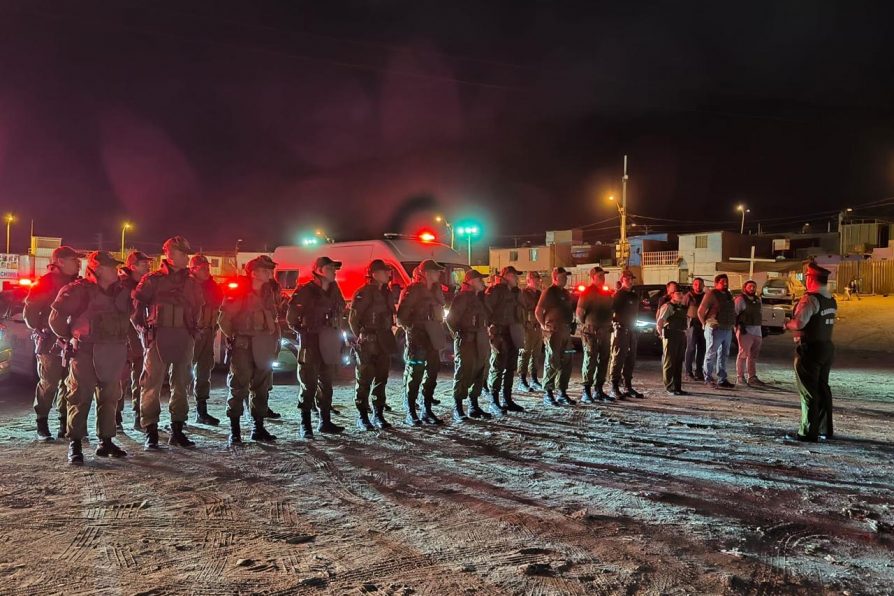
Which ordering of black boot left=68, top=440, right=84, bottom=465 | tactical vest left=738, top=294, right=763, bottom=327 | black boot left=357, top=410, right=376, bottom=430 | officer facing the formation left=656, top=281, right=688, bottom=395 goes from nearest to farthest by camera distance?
black boot left=68, top=440, right=84, bottom=465
black boot left=357, top=410, right=376, bottom=430
officer facing the formation left=656, top=281, right=688, bottom=395
tactical vest left=738, top=294, right=763, bottom=327

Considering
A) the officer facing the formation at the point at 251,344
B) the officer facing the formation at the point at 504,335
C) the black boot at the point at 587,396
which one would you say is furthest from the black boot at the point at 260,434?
the black boot at the point at 587,396

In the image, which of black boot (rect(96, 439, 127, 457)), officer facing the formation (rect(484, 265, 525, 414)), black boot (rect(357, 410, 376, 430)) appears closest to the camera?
black boot (rect(96, 439, 127, 457))

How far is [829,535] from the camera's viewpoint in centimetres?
410

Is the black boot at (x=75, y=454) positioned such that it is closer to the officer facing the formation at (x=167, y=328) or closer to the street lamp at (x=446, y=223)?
the officer facing the formation at (x=167, y=328)

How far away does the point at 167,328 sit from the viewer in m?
6.33

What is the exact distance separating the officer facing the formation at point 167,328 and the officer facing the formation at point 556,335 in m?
5.04

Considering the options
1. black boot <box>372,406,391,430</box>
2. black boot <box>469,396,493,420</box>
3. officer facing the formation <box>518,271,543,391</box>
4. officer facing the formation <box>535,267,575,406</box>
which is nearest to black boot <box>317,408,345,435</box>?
black boot <box>372,406,391,430</box>

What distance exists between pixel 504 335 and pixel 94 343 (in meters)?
5.13

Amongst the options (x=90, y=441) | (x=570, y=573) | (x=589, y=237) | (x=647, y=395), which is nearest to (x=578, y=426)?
(x=647, y=395)

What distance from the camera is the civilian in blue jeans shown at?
1106 centimetres

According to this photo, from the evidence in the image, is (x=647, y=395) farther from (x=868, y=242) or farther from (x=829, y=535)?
(x=868, y=242)

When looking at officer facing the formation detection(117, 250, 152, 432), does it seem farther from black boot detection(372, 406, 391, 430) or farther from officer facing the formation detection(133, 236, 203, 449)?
black boot detection(372, 406, 391, 430)

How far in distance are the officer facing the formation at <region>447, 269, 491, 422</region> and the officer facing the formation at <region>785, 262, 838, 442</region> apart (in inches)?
145

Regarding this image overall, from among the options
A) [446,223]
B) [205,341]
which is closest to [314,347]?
[205,341]
